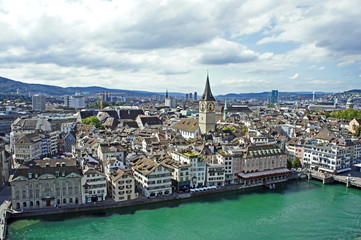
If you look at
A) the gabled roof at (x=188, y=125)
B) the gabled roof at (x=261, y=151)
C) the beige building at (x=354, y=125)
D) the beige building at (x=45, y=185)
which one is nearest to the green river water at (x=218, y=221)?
the beige building at (x=45, y=185)

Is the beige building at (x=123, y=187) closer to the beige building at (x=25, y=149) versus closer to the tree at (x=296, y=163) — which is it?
the beige building at (x=25, y=149)

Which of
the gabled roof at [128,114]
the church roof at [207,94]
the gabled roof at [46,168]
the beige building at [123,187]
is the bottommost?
the beige building at [123,187]

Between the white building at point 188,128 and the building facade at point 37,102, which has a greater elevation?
the building facade at point 37,102

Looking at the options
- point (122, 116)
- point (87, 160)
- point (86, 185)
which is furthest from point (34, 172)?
point (122, 116)

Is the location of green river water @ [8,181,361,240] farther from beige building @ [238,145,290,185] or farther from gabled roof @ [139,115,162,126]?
gabled roof @ [139,115,162,126]

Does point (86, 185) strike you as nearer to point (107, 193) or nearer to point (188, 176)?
point (107, 193)

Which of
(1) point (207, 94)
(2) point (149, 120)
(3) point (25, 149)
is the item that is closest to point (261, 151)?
(1) point (207, 94)

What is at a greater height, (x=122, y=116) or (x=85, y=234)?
(x=122, y=116)
